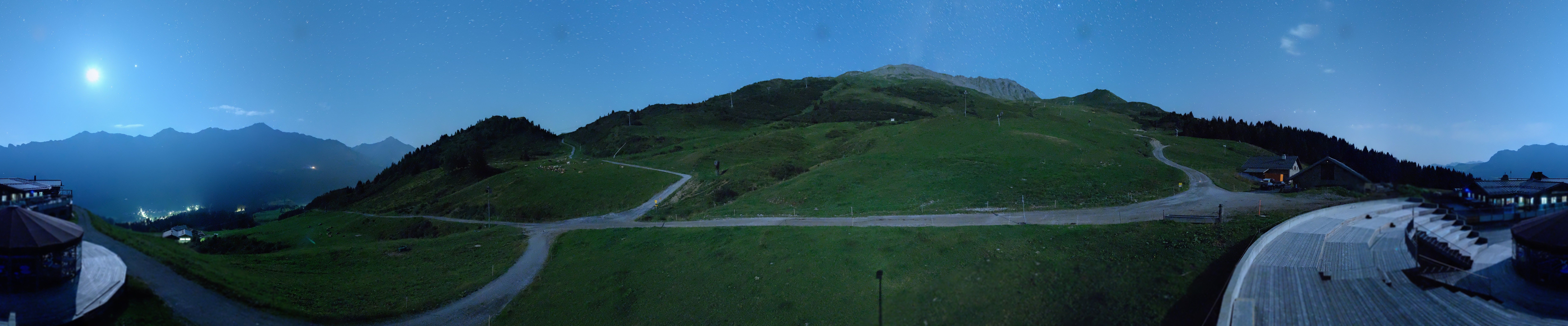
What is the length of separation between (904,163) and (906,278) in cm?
3062

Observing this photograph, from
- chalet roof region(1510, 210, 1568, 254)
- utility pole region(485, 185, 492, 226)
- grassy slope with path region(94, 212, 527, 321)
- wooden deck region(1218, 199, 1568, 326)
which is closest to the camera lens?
grassy slope with path region(94, 212, 527, 321)

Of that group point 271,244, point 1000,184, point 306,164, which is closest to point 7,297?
point 271,244

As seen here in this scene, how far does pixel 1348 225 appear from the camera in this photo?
9852 millimetres

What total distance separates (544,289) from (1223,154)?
26.1m

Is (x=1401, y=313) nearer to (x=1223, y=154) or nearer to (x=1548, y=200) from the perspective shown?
(x=1548, y=200)

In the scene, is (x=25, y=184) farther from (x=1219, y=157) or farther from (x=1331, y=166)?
(x=1219, y=157)

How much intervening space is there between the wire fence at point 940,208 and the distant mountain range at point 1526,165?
59.1ft

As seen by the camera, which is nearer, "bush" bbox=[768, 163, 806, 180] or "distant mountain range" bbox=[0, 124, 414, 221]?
"distant mountain range" bbox=[0, 124, 414, 221]

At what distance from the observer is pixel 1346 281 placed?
32.9ft

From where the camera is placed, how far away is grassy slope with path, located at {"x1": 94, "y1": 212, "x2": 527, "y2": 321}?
6.04 m

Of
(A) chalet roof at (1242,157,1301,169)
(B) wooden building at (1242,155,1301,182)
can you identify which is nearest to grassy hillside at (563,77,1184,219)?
(A) chalet roof at (1242,157,1301,169)

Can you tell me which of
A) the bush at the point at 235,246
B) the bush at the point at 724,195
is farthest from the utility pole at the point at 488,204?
the bush at the point at 235,246

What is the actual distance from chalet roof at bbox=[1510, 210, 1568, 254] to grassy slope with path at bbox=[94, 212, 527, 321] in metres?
16.1

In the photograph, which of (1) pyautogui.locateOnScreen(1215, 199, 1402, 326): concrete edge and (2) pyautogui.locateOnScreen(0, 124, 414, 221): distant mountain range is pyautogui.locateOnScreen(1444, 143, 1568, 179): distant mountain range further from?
(2) pyautogui.locateOnScreen(0, 124, 414, 221): distant mountain range
